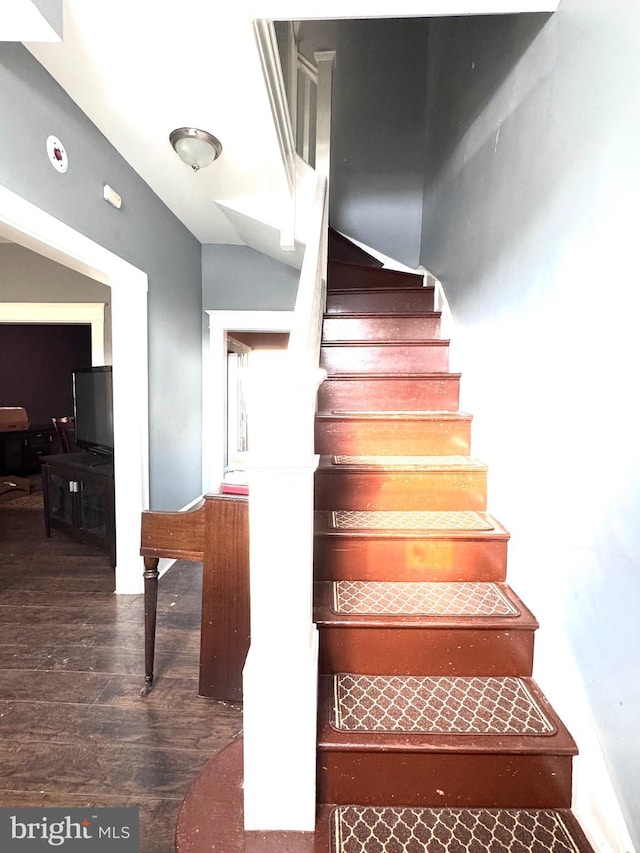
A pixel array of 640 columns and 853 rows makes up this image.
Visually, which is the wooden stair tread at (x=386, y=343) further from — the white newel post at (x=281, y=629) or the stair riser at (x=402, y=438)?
the white newel post at (x=281, y=629)

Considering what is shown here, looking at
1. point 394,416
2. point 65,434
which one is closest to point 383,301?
point 394,416

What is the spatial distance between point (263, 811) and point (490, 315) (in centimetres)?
180

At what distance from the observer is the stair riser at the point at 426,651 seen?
48.8 inches

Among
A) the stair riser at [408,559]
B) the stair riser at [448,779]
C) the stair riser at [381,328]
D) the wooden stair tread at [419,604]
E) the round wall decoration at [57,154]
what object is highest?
the round wall decoration at [57,154]

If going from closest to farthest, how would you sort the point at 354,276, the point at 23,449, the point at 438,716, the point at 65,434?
1. the point at 438,716
2. the point at 354,276
3. the point at 65,434
4. the point at 23,449

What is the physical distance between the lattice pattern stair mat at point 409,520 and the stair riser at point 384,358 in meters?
0.86

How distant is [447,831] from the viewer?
987mm

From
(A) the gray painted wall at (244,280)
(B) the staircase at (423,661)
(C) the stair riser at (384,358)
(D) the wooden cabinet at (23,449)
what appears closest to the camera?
(B) the staircase at (423,661)

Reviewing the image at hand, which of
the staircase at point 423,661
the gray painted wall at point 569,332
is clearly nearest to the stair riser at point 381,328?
the gray painted wall at point 569,332

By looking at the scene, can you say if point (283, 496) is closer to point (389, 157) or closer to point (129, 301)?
point (129, 301)

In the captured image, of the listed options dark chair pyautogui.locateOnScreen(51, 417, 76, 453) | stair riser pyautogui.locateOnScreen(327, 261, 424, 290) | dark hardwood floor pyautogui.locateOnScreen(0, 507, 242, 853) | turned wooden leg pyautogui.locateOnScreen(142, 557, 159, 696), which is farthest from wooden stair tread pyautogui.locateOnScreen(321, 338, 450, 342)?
dark chair pyautogui.locateOnScreen(51, 417, 76, 453)

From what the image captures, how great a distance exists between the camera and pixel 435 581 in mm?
1468

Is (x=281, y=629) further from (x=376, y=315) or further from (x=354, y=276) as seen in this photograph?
(x=354, y=276)

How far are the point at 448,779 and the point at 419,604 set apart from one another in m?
0.43
